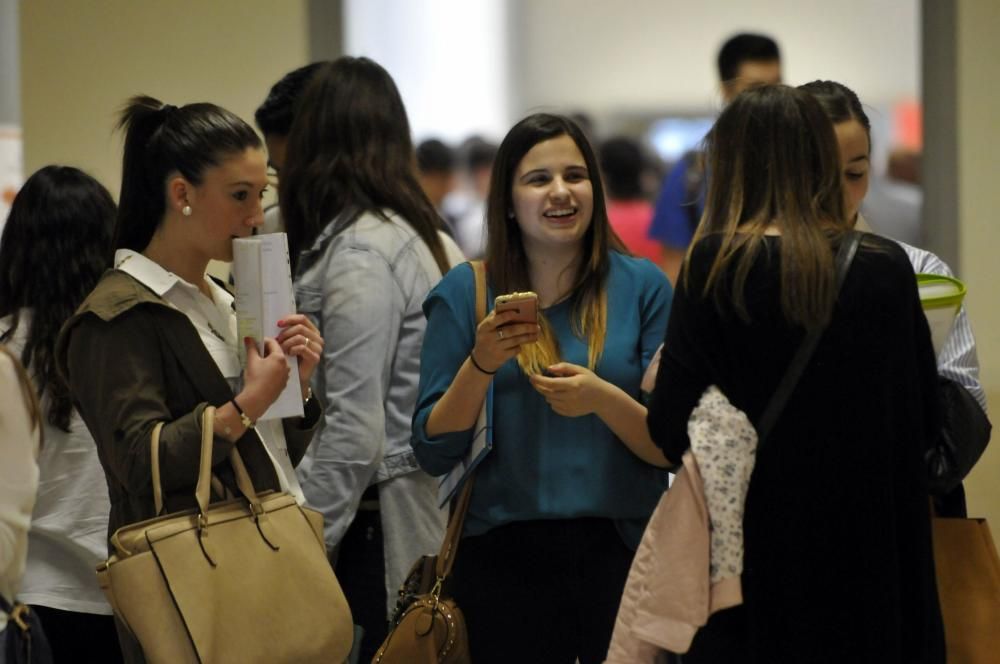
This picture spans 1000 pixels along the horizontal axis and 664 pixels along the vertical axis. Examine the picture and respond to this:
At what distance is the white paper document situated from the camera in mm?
2523

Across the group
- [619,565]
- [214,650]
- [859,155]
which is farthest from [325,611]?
[859,155]

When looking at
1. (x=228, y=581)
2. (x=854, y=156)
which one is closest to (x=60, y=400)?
(x=228, y=581)

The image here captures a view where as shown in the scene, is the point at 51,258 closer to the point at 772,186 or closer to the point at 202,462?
the point at 202,462

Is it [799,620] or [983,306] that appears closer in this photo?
[799,620]

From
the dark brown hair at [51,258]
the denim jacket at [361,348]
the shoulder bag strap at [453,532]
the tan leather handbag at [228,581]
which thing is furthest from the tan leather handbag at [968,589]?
the dark brown hair at [51,258]

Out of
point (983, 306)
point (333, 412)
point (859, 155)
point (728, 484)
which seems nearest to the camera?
point (728, 484)

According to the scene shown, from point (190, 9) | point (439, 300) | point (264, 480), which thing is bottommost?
point (264, 480)

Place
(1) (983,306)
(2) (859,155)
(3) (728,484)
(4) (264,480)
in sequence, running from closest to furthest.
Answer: (3) (728,484) → (4) (264,480) → (2) (859,155) → (1) (983,306)

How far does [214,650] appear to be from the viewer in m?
2.29

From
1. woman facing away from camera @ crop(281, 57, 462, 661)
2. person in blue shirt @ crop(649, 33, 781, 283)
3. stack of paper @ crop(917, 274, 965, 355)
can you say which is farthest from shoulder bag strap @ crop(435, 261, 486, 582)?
person in blue shirt @ crop(649, 33, 781, 283)

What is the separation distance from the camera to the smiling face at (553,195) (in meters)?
2.75

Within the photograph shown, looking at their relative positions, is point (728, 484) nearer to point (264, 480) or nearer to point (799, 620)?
point (799, 620)

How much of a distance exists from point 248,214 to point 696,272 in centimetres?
88

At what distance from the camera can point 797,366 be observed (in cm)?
215
